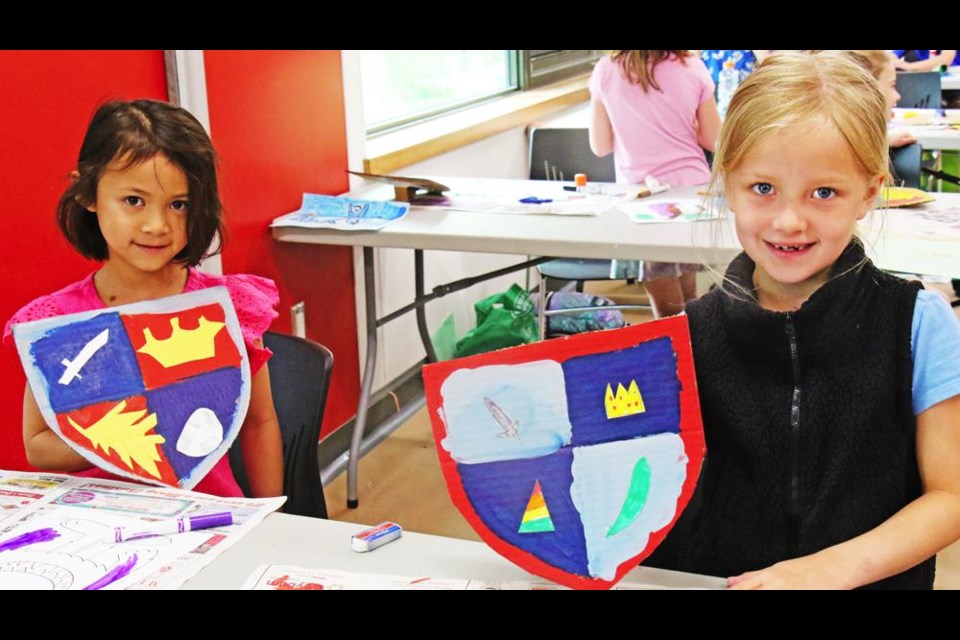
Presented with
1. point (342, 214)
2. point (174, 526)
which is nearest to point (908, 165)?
point (342, 214)

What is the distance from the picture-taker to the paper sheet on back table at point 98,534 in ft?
3.89

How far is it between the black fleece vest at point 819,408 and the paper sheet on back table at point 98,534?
0.61 m

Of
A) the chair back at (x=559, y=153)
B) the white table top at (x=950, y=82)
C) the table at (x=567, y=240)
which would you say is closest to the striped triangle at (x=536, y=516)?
the table at (x=567, y=240)

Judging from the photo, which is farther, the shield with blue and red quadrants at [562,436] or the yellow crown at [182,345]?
the yellow crown at [182,345]

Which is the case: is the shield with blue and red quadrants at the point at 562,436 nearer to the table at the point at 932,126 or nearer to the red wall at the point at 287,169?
the red wall at the point at 287,169

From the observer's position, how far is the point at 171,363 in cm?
147

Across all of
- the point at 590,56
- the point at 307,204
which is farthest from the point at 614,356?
the point at 590,56

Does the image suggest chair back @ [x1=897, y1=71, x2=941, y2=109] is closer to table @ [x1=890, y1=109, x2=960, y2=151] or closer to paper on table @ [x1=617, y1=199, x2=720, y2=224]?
table @ [x1=890, y1=109, x2=960, y2=151]

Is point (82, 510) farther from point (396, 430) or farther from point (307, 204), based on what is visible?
point (396, 430)

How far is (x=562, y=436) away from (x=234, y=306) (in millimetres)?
757

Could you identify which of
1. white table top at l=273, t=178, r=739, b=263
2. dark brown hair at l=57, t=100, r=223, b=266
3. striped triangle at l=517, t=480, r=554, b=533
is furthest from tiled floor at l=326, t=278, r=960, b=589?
striped triangle at l=517, t=480, r=554, b=533

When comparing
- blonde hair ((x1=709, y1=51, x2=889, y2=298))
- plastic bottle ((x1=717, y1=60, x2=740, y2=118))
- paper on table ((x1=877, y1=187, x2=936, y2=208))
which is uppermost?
blonde hair ((x1=709, y1=51, x2=889, y2=298))

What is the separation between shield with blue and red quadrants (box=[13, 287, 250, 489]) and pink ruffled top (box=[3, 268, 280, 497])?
0.11 meters

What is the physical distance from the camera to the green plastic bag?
3785 millimetres
